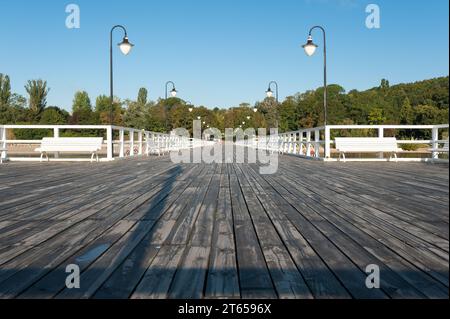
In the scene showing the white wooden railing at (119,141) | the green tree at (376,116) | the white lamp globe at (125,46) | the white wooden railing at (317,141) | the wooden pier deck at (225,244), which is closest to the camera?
the wooden pier deck at (225,244)

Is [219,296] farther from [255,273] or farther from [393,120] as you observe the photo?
[393,120]

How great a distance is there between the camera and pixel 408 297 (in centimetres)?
165

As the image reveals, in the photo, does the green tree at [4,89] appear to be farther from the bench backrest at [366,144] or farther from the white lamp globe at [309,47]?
the bench backrest at [366,144]

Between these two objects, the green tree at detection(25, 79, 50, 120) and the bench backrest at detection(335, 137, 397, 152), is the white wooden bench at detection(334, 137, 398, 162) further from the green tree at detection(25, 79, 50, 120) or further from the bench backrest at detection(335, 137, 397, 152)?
the green tree at detection(25, 79, 50, 120)

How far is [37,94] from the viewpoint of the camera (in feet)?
194

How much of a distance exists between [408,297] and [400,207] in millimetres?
2267

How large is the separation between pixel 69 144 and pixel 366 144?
850 centimetres

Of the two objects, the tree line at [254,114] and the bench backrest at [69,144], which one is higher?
the tree line at [254,114]

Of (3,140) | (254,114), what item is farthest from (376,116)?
(3,140)

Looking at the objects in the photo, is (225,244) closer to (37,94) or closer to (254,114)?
(37,94)

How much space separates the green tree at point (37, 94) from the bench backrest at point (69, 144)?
2059 inches

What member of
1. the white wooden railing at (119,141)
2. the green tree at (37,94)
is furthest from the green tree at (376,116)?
→ the green tree at (37,94)

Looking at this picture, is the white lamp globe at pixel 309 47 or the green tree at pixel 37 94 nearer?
the white lamp globe at pixel 309 47

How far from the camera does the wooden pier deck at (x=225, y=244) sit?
1.76 m
